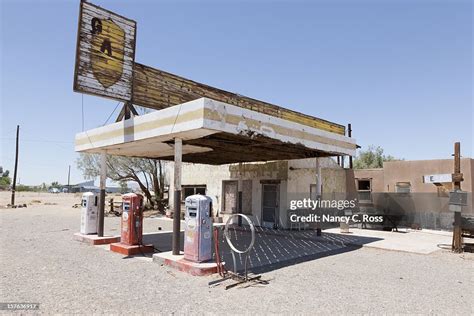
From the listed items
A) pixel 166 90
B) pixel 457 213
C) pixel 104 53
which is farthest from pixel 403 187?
pixel 104 53

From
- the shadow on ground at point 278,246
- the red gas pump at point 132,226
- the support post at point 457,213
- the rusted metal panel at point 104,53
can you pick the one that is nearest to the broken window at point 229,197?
the shadow on ground at point 278,246

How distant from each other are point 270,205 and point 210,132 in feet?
31.4

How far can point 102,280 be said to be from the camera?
6914 millimetres

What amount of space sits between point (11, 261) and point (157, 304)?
5.05 m

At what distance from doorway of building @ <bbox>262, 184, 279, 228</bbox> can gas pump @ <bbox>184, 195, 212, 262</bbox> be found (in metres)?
8.94

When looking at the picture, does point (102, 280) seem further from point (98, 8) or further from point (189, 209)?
point (98, 8)

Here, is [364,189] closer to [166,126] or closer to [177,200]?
[177,200]

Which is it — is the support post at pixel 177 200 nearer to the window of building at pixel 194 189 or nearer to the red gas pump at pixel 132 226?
the red gas pump at pixel 132 226

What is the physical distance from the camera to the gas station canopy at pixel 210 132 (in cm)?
788

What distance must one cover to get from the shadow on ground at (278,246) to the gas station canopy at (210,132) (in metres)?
3.13

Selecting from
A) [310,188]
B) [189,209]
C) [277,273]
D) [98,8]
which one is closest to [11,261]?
[189,209]

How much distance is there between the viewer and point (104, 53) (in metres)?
9.84

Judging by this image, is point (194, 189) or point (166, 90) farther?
point (194, 189)

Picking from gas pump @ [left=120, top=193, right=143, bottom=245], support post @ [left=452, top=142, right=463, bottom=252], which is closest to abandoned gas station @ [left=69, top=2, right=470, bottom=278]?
gas pump @ [left=120, top=193, right=143, bottom=245]
